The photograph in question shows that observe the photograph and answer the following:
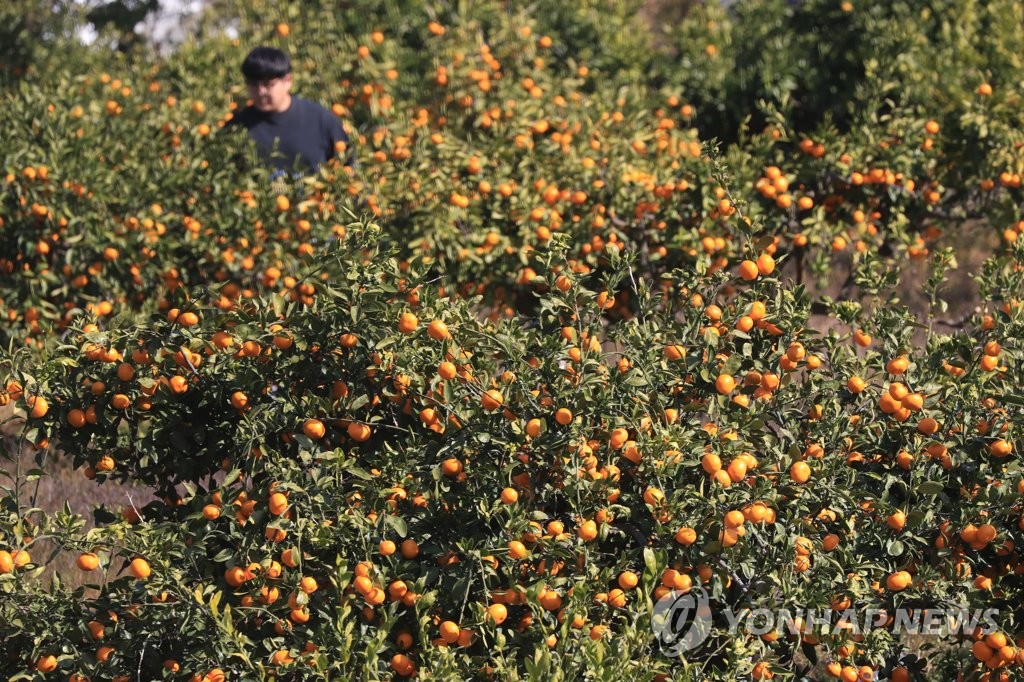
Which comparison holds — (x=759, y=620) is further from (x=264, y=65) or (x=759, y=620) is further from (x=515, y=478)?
(x=264, y=65)

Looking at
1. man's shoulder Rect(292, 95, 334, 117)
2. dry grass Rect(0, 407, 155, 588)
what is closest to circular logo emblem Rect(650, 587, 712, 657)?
dry grass Rect(0, 407, 155, 588)

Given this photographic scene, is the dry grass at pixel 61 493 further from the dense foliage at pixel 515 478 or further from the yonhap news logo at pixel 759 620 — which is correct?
the yonhap news logo at pixel 759 620

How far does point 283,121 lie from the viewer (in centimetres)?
569

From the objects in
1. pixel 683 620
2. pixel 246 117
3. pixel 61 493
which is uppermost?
pixel 683 620

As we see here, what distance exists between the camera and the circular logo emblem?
2.79 meters

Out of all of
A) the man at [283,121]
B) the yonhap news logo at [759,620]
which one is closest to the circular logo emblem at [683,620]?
the yonhap news logo at [759,620]

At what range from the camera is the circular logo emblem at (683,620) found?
2785 millimetres

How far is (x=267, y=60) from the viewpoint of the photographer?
18.2ft

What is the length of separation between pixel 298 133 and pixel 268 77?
0.30m

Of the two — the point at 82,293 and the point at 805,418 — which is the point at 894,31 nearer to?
the point at 805,418

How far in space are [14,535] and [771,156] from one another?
4.04m

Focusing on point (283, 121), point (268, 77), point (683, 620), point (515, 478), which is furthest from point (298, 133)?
point (683, 620)

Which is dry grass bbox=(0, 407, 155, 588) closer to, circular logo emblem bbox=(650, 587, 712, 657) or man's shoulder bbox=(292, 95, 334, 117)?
man's shoulder bbox=(292, 95, 334, 117)

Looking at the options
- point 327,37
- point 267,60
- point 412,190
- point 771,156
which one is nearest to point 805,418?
point 412,190
